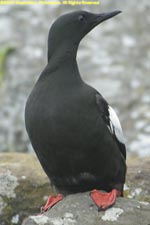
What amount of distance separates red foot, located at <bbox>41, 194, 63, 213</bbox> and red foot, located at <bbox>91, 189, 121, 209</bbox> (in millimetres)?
364

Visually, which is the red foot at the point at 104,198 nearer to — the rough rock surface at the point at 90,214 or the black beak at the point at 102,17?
the rough rock surface at the point at 90,214

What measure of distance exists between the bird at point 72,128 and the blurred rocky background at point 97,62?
13.0 ft

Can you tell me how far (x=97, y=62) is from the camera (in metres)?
12.0

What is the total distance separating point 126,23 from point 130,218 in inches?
341

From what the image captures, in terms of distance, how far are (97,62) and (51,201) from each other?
651 centimetres

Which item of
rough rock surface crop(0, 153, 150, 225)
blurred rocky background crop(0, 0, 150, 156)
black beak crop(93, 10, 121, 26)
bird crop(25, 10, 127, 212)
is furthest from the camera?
blurred rocky background crop(0, 0, 150, 156)

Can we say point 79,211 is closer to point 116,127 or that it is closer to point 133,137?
point 116,127

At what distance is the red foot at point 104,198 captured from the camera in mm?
5277

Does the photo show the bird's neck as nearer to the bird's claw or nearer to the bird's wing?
the bird's wing

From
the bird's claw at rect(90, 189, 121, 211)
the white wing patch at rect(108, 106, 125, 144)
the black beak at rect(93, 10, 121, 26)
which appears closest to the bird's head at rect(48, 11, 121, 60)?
the black beak at rect(93, 10, 121, 26)

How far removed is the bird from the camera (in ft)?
17.3

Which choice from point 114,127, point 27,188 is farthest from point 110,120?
point 27,188

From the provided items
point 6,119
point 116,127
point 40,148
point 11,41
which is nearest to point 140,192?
point 116,127

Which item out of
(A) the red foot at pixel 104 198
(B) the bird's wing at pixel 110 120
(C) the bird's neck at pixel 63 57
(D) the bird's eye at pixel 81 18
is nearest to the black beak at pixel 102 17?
(D) the bird's eye at pixel 81 18
